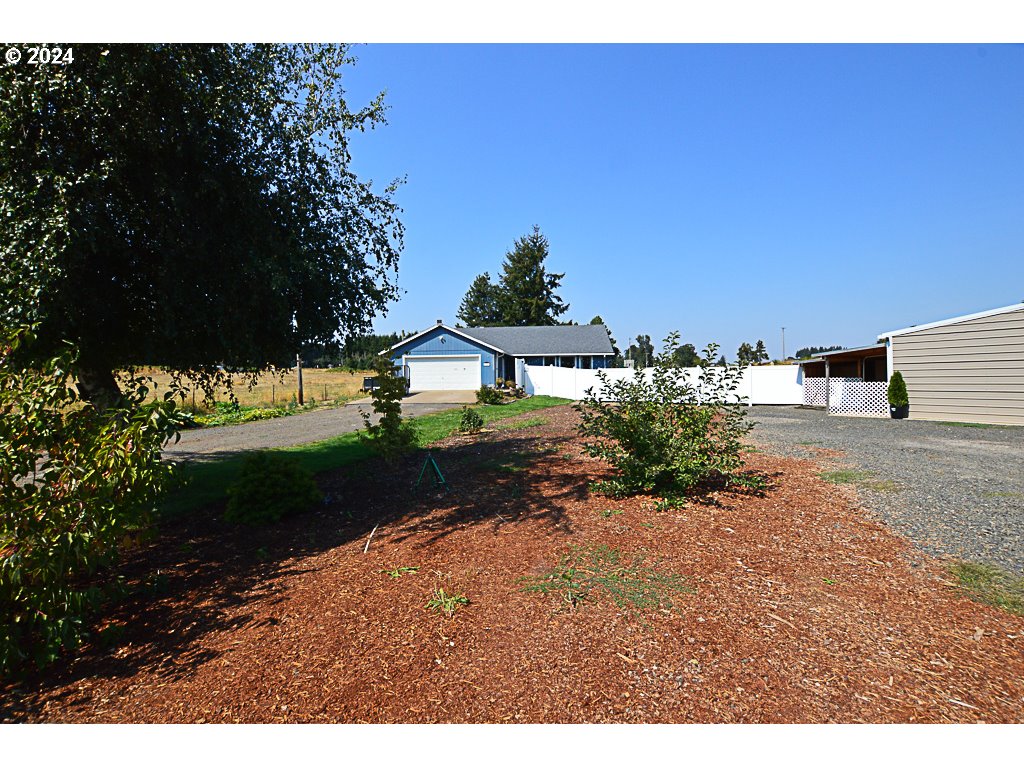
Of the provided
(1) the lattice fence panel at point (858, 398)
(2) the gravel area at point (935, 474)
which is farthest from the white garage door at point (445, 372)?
(2) the gravel area at point (935, 474)

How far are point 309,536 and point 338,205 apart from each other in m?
4.70

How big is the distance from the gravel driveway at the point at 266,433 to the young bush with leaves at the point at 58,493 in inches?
279

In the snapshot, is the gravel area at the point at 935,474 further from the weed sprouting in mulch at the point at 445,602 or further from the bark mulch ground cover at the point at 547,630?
the weed sprouting in mulch at the point at 445,602

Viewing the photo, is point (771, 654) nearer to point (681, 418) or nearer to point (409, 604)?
point (409, 604)

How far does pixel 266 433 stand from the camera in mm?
14508

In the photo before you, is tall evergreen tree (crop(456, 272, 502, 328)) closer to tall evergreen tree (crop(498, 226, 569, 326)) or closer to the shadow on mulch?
tall evergreen tree (crop(498, 226, 569, 326))

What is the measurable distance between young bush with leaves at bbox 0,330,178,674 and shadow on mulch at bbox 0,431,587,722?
0.29 m

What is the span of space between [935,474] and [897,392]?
32.9 ft

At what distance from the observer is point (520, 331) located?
35.1 meters

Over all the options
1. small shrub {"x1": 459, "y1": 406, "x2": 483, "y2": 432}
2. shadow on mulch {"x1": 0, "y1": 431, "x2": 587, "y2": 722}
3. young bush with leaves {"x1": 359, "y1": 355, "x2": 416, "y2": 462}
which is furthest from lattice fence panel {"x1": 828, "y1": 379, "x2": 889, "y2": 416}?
young bush with leaves {"x1": 359, "y1": 355, "x2": 416, "y2": 462}

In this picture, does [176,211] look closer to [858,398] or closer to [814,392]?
[858,398]

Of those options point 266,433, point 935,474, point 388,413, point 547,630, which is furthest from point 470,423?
point 547,630

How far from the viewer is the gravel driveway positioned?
11.5 metres
